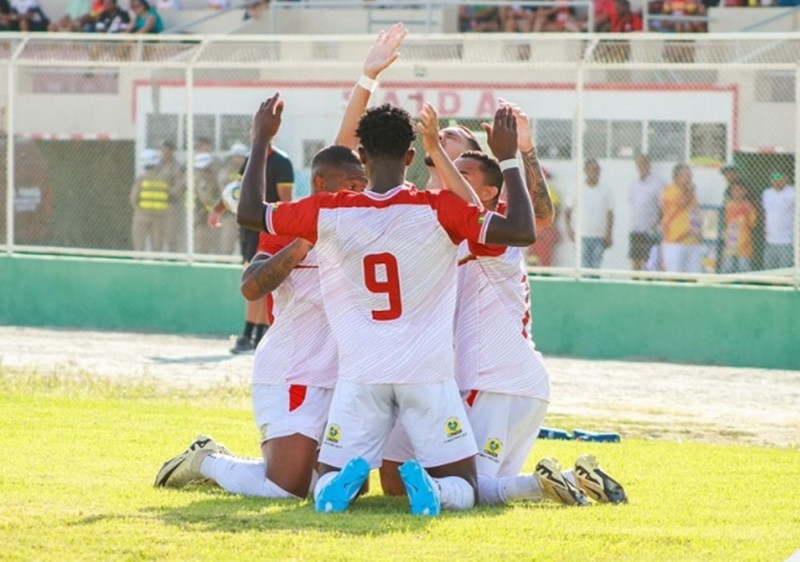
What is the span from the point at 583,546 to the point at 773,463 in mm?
3611

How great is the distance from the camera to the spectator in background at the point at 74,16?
26.8 m

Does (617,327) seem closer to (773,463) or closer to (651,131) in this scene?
(651,131)

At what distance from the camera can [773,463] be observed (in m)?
9.35

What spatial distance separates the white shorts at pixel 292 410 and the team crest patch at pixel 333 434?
39 cm

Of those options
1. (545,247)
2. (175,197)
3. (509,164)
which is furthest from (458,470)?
(175,197)

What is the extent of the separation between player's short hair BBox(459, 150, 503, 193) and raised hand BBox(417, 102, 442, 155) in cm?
67

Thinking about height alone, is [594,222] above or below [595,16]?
below

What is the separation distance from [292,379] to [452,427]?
0.88 metres

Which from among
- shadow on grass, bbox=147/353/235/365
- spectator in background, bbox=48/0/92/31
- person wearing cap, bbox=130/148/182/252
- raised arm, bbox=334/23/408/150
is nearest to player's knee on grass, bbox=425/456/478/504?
raised arm, bbox=334/23/408/150

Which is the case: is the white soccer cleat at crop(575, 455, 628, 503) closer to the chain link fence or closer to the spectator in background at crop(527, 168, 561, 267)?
the chain link fence

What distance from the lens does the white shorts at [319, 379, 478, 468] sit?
6809mm

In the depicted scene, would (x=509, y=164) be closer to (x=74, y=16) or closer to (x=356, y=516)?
(x=356, y=516)

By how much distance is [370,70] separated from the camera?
7.76 m

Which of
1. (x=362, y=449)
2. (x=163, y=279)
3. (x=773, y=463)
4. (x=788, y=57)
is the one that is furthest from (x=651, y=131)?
(x=362, y=449)
